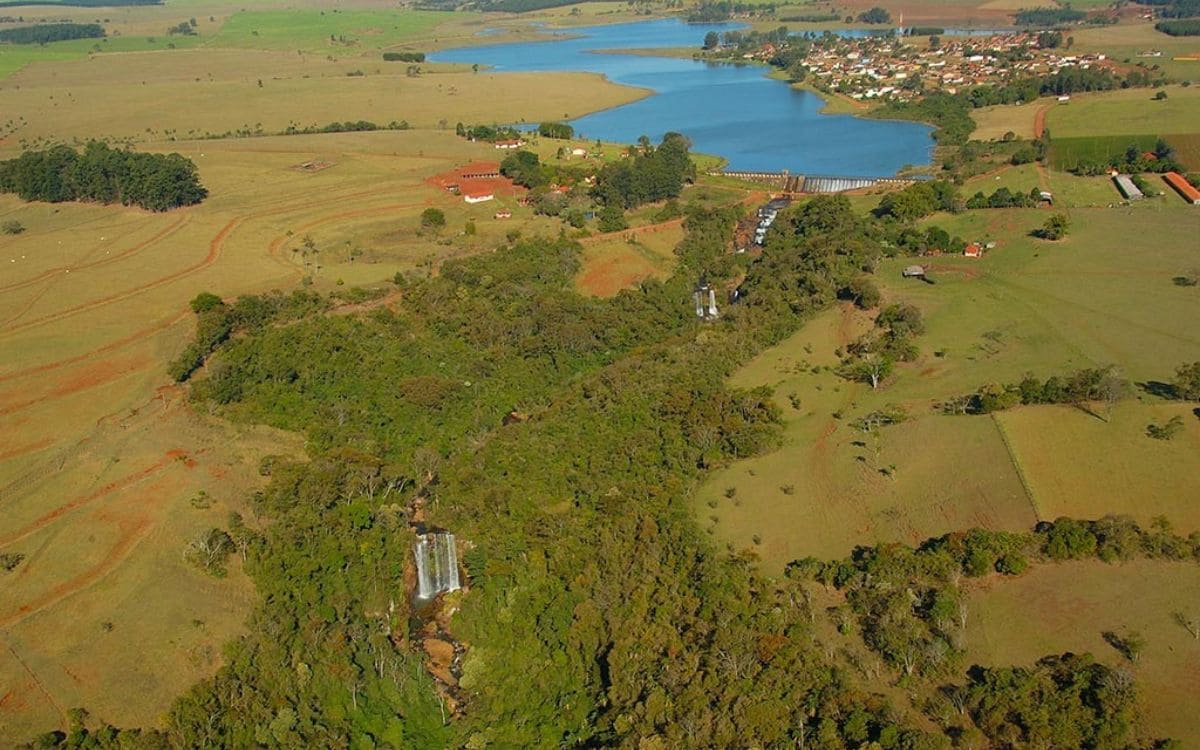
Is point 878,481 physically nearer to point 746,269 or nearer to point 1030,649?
point 1030,649

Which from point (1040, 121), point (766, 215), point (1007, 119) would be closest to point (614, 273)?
point (766, 215)

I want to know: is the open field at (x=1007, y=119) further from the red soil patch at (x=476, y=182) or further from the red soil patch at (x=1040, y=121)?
the red soil patch at (x=476, y=182)

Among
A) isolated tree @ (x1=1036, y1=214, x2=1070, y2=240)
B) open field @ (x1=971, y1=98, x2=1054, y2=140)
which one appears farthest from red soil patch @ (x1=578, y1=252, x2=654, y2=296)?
open field @ (x1=971, y1=98, x2=1054, y2=140)

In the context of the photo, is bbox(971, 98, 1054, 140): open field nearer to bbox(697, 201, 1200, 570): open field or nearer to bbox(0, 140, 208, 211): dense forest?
bbox(697, 201, 1200, 570): open field

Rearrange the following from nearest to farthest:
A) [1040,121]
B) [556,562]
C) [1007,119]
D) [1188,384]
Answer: [556,562]
[1188,384]
[1040,121]
[1007,119]

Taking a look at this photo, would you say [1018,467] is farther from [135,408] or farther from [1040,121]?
[1040,121]

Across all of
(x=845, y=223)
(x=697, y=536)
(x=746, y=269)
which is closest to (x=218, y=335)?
(x=697, y=536)
